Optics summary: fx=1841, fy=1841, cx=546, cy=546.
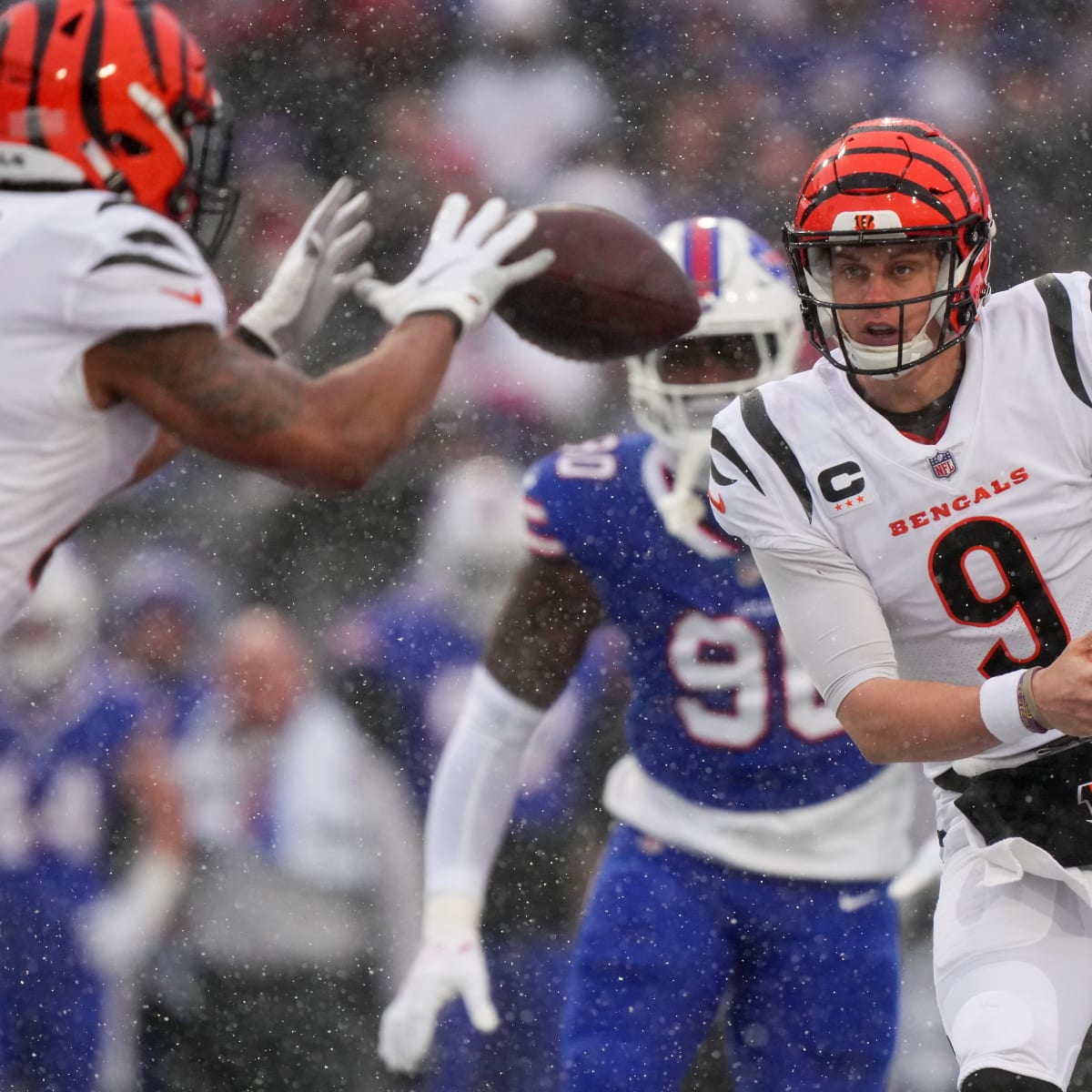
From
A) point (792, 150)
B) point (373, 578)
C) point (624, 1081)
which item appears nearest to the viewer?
point (624, 1081)

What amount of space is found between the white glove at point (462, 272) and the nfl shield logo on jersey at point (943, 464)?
1.96 ft

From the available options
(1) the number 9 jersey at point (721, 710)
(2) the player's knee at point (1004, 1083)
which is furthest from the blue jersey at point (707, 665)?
(2) the player's knee at point (1004, 1083)

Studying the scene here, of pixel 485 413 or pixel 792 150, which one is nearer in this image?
pixel 485 413

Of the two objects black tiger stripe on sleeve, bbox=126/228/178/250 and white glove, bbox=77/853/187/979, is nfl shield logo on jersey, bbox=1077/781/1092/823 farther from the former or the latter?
white glove, bbox=77/853/187/979

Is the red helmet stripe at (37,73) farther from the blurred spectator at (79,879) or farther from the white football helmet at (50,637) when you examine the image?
the white football helmet at (50,637)

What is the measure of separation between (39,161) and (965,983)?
57.5 inches

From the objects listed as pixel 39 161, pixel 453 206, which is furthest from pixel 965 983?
pixel 39 161

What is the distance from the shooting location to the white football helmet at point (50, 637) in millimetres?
4445

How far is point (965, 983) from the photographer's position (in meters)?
2.22

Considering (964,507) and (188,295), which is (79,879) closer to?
(188,295)

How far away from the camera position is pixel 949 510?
7.32ft

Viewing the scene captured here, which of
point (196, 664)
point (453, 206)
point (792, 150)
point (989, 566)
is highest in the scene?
point (453, 206)

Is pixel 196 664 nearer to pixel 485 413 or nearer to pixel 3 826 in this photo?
pixel 3 826

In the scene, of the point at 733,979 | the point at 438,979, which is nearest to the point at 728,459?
the point at 733,979
